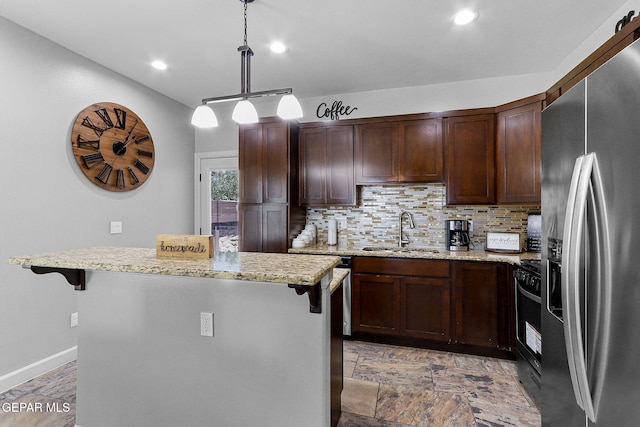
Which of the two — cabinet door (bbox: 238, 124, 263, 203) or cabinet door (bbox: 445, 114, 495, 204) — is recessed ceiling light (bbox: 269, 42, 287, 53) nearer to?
cabinet door (bbox: 238, 124, 263, 203)

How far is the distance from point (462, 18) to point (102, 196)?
3.55 metres

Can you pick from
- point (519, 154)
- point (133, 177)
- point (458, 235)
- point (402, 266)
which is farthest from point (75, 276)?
point (519, 154)

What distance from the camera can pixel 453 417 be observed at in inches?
81.4

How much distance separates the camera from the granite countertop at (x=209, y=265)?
1.32 meters

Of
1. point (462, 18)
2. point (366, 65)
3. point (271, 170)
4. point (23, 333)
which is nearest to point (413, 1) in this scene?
point (462, 18)

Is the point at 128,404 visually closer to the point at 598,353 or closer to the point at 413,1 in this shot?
the point at 598,353

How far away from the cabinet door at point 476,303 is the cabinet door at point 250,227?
83.6 inches

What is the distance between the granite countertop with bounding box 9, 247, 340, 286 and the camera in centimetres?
132

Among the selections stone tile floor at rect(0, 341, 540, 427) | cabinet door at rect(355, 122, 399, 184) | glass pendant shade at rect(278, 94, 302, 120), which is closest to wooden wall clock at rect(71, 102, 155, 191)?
stone tile floor at rect(0, 341, 540, 427)

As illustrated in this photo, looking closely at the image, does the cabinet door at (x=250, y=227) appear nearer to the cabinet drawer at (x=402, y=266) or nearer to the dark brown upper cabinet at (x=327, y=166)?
the dark brown upper cabinet at (x=327, y=166)

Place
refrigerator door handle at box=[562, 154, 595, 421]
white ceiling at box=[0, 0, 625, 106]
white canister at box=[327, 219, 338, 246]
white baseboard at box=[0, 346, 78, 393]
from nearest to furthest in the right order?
refrigerator door handle at box=[562, 154, 595, 421]
white ceiling at box=[0, 0, 625, 106]
white baseboard at box=[0, 346, 78, 393]
white canister at box=[327, 219, 338, 246]

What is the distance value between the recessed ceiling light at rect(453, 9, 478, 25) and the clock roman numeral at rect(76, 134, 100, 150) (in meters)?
3.31

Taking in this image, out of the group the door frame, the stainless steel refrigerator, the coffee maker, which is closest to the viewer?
the stainless steel refrigerator

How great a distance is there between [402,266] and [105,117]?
3.28 meters
